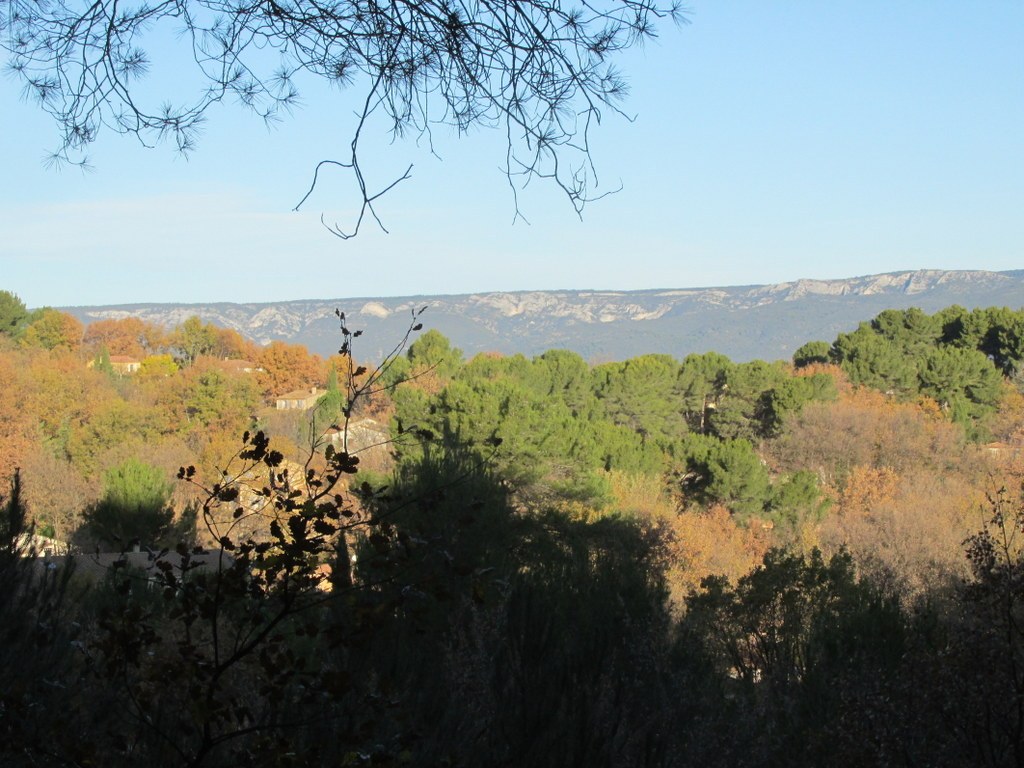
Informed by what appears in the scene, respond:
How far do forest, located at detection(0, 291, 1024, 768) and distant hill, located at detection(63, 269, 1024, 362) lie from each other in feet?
86.6

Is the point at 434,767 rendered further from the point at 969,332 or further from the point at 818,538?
the point at 969,332

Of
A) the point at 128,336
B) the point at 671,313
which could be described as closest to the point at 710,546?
the point at 128,336

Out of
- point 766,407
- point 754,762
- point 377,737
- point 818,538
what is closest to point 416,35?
point 377,737

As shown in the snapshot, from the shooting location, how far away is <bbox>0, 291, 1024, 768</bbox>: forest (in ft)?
7.97

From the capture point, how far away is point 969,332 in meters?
47.6

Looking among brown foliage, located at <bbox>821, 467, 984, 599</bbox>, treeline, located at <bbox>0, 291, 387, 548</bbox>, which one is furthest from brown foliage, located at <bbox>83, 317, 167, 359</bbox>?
brown foliage, located at <bbox>821, 467, 984, 599</bbox>

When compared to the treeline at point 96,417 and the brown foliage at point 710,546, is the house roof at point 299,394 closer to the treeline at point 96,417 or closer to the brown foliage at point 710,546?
the treeline at point 96,417

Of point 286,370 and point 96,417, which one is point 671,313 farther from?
point 96,417

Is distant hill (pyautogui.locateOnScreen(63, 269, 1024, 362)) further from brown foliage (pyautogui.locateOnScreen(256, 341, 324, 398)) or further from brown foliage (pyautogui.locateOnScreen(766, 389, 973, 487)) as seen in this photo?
brown foliage (pyautogui.locateOnScreen(766, 389, 973, 487))

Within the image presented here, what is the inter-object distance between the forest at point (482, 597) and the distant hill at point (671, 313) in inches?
1040

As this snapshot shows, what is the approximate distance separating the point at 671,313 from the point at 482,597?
94184mm

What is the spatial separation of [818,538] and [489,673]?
1146 inches

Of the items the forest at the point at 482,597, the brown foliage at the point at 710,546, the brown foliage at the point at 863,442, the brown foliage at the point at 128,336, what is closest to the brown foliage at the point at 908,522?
the forest at the point at 482,597

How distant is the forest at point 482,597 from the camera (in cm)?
243
